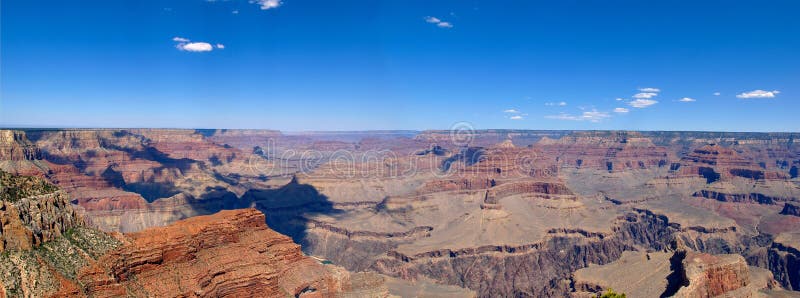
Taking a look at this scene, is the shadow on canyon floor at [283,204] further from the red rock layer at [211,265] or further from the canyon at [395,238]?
the red rock layer at [211,265]

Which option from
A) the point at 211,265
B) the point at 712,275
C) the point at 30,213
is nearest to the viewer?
the point at 30,213

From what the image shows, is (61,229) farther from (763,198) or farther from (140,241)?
(763,198)

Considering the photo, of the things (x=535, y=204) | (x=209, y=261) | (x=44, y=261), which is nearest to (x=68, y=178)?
(x=209, y=261)

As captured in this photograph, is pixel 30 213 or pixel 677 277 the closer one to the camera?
pixel 30 213

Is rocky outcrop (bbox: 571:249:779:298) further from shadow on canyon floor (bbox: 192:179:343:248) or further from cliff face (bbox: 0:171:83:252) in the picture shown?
shadow on canyon floor (bbox: 192:179:343:248)

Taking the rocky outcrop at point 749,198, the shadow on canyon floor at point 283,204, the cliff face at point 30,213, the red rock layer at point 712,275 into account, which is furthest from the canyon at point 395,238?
the shadow on canyon floor at point 283,204

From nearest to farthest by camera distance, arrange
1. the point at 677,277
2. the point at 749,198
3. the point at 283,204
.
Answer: the point at 677,277 → the point at 283,204 → the point at 749,198

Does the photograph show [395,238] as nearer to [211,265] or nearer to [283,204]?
[283,204]

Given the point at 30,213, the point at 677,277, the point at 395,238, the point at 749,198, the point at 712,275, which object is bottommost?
the point at 395,238

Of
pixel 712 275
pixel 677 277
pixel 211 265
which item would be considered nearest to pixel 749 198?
Result: pixel 677 277

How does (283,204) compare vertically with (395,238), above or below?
above
